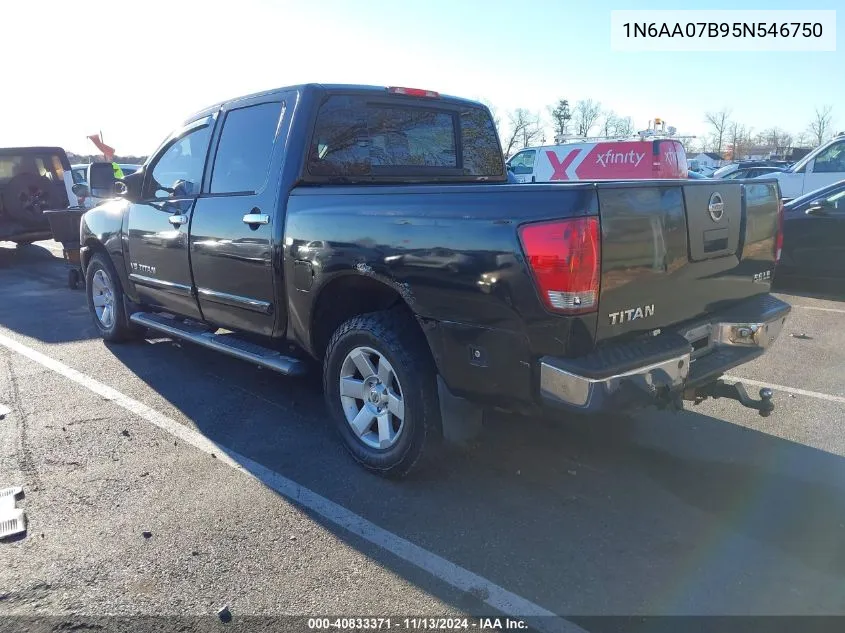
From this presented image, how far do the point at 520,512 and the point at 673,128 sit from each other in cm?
1761

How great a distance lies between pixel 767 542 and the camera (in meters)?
3.01

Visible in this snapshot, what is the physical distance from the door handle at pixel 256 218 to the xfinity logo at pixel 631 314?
2.19 meters

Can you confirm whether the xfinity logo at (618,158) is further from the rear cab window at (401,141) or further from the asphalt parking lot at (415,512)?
the asphalt parking lot at (415,512)

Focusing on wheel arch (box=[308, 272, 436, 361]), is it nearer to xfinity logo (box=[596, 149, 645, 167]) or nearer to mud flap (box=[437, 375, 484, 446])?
mud flap (box=[437, 375, 484, 446])

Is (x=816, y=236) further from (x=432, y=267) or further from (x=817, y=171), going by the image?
(x=432, y=267)

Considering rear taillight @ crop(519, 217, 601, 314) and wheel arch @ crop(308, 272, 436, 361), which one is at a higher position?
rear taillight @ crop(519, 217, 601, 314)

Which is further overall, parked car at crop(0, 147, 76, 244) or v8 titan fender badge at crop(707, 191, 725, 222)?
parked car at crop(0, 147, 76, 244)

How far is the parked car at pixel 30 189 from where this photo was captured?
12.0 meters

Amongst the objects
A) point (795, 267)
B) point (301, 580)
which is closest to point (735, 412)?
point (301, 580)

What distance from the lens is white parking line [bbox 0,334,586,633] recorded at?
2.61 m

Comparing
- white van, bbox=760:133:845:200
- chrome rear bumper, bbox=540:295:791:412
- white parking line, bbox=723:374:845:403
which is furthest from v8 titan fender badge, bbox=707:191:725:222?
white van, bbox=760:133:845:200

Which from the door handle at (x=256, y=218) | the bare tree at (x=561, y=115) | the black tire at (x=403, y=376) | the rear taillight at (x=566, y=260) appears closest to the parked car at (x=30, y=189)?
the door handle at (x=256, y=218)

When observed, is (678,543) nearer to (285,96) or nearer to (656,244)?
(656,244)

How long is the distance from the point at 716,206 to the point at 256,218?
2606 millimetres
